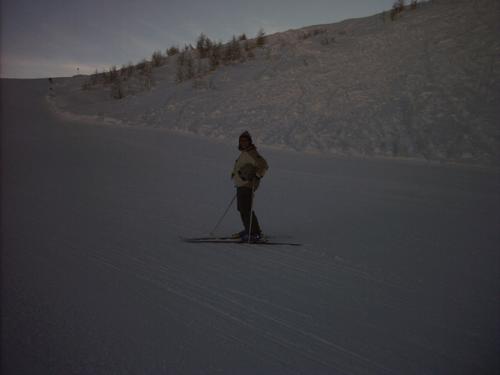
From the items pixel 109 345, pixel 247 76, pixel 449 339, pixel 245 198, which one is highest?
pixel 247 76

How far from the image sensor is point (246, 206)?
475 centimetres

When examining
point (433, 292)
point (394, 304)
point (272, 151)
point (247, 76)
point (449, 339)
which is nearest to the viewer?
point (449, 339)

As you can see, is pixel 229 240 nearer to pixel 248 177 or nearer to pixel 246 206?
pixel 246 206

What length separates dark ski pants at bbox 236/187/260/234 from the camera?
4.64 meters

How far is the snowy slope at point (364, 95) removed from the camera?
31.0 feet

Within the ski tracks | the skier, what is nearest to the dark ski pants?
the skier

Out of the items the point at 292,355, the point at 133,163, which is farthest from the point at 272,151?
the point at 292,355

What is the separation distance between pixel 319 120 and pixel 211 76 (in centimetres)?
787

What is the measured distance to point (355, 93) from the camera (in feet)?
38.9

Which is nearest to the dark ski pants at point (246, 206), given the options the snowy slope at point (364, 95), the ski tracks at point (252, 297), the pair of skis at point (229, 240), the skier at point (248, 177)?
the skier at point (248, 177)

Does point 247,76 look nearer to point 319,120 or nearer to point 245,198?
point 319,120

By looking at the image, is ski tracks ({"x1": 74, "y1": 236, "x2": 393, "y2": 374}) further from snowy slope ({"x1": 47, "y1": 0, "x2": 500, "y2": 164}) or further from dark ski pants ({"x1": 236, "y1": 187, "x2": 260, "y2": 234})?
snowy slope ({"x1": 47, "y1": 0, "x2": 500, "y2": 164})

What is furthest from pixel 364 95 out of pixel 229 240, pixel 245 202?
pixel 229 240

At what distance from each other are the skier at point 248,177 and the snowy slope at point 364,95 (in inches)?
226
